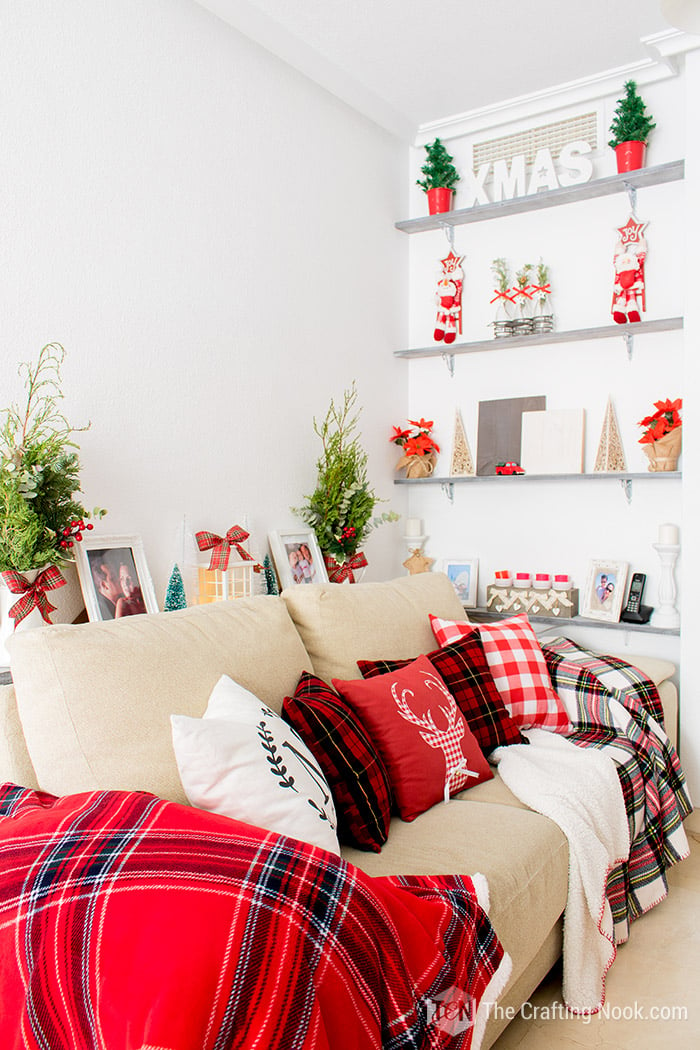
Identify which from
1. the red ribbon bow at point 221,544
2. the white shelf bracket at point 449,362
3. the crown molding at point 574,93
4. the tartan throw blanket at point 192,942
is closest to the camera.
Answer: the tartan throw blanket at point 192,942

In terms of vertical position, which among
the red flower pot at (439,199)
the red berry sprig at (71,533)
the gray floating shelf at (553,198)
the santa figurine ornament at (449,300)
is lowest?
the red berry sprig at (71,533)

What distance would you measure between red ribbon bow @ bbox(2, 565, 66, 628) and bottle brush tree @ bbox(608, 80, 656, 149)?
2.56 metres

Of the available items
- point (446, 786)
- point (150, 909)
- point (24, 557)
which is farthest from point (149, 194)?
point (150, 909)

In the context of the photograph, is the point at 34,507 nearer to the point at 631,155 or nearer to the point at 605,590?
the point at 605,590

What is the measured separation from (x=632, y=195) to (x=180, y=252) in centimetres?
175

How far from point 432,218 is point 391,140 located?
403 mm

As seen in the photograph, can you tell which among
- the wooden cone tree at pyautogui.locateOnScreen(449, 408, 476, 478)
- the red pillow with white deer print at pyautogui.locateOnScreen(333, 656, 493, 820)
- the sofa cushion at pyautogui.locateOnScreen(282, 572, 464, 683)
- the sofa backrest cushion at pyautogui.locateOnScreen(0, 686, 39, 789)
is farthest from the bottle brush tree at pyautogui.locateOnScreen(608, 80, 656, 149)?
the sofa backrest cushion at pyautogui.locateOnScreen(0, 686, 39, 789)

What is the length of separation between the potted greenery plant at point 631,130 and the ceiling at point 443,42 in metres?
0.15

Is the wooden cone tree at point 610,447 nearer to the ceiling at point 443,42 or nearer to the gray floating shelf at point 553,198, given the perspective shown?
the gray floating shelf at point 553,198

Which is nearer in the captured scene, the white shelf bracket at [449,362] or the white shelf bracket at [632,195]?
the white shelf bracket at [632,195]

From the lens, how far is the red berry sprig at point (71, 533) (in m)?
2.00

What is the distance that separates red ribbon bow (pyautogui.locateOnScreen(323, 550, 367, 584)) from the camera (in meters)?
3.11

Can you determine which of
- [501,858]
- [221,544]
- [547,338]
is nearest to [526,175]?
[547,338]

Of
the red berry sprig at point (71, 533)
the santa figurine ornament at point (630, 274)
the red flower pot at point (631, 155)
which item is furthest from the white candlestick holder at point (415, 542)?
the red berry sprig at point (71, 533)
